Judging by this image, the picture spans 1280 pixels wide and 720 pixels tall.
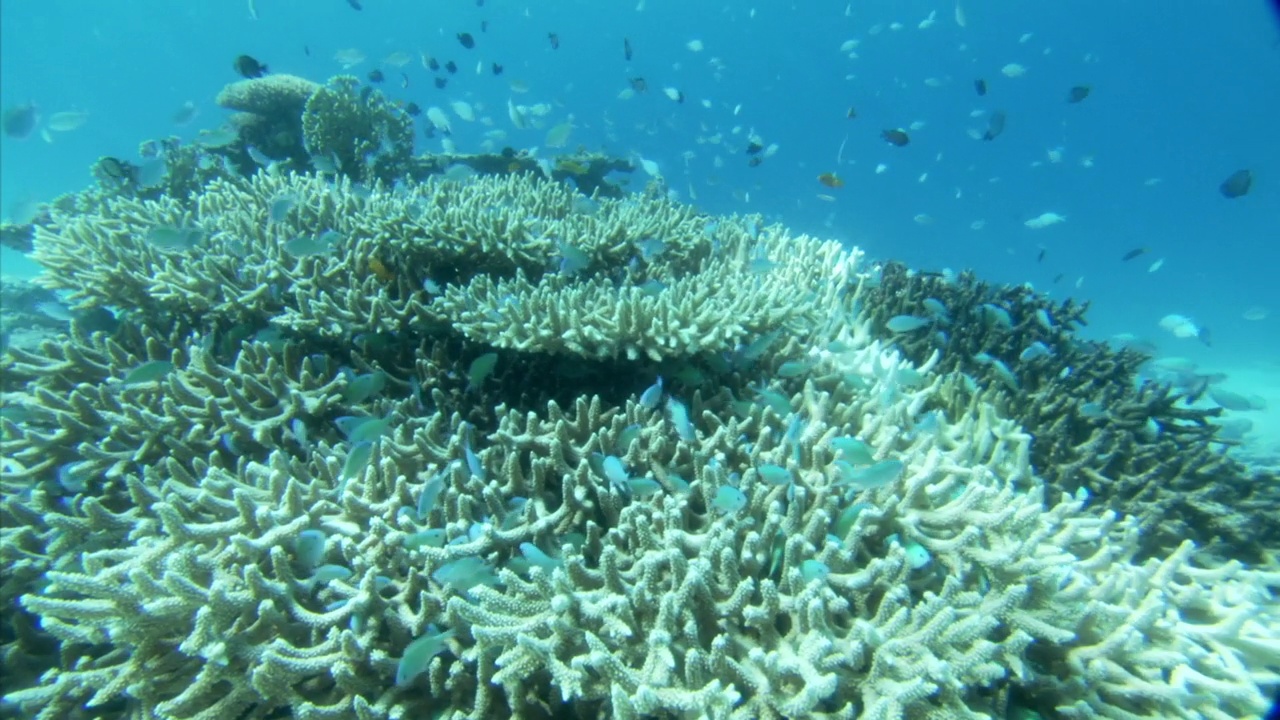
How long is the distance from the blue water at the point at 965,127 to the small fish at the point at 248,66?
27.7 meters

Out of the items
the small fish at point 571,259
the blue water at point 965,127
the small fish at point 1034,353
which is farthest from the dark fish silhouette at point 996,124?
the blue water at point 965,127

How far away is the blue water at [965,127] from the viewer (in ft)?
173

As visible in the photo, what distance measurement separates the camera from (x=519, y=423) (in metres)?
4.00

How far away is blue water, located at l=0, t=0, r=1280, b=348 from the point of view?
5259 cm

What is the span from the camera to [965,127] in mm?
38156

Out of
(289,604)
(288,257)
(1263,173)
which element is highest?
(1263,173)

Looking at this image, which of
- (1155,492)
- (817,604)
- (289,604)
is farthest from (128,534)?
(1155,492)

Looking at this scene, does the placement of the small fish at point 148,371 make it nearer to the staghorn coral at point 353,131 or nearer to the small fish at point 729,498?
the small fish at point 729,498

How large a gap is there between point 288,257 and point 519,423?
2.63 m

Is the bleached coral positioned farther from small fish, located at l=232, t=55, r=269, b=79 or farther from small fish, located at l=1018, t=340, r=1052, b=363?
small fish, located at l=232, t=55, r=269, b=79

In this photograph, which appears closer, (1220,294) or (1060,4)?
(1220,294)

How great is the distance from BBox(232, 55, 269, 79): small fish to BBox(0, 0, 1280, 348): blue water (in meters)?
27.7

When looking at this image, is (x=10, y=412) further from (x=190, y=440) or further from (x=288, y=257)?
(x=288, y=257)

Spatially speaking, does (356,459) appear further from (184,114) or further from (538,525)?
(184,114)
